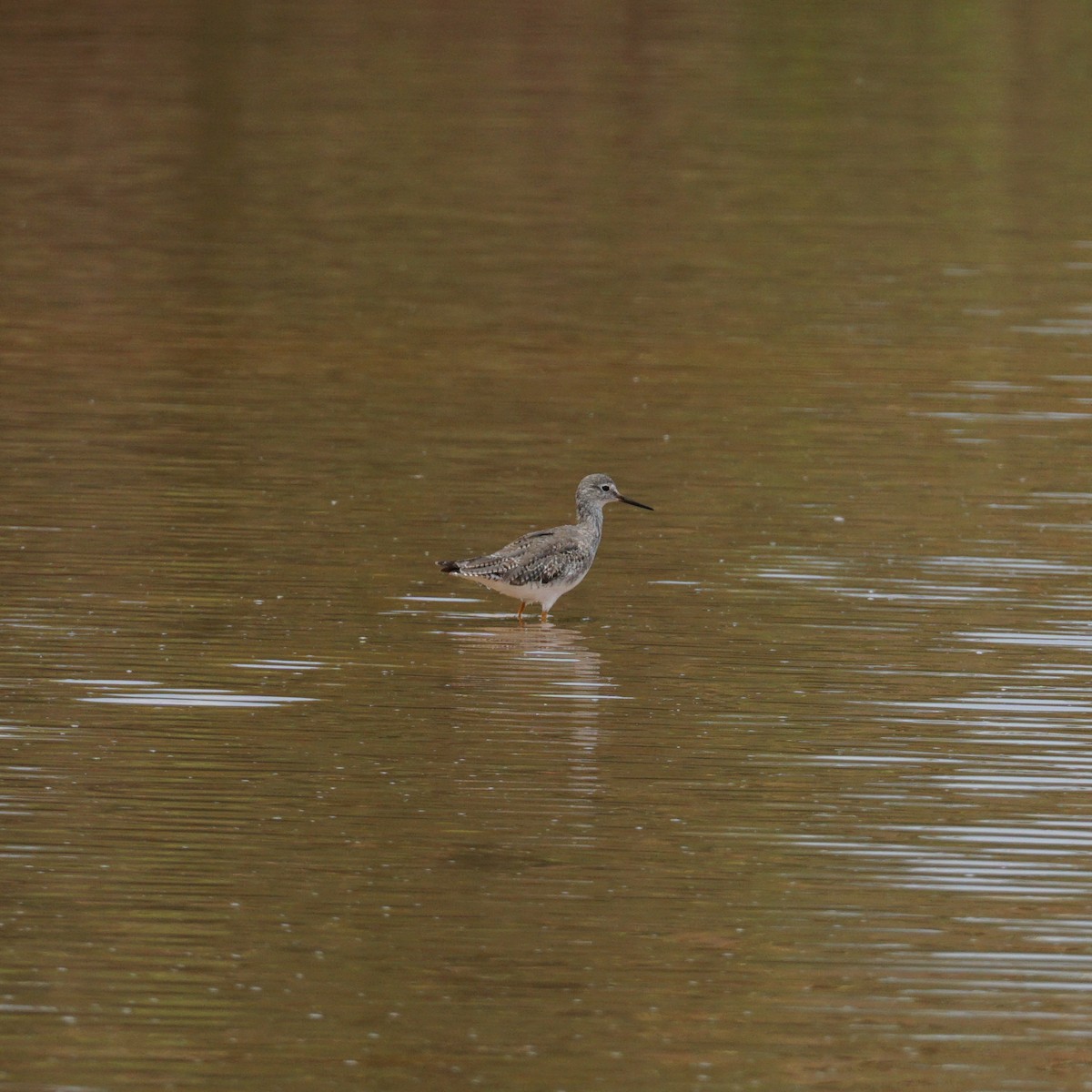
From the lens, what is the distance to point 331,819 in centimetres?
1016

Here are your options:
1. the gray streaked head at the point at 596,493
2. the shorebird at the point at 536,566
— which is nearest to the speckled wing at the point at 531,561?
the shorebird at the point at 536,566

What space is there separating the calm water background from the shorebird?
222 millimetres

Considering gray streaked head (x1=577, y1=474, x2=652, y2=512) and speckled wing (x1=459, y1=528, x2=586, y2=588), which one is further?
gray streaked head (x1=577, y1=474, x2=652, y2=512)

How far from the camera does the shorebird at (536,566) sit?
13734mm

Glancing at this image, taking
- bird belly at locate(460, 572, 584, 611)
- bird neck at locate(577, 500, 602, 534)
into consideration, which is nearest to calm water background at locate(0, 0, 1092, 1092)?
bird belly at locate(460, 572, 584, 611)

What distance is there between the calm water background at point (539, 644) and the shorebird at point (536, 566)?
222 mm

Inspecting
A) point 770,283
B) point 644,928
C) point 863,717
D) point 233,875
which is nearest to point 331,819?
point 233,875

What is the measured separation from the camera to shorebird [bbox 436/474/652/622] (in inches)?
541

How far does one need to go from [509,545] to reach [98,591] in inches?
81.3

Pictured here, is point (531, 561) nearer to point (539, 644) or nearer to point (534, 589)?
point (534, 589)

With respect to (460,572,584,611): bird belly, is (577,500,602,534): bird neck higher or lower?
higher

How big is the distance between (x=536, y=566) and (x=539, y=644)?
504 millimetres

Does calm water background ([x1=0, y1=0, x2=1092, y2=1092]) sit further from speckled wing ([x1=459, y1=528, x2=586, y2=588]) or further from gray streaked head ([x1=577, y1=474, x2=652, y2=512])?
gray streaked head ([x1=577, y1=474, x2=652, y2=512])

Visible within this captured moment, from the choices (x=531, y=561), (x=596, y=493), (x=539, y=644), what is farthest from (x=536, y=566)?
(x=596, y=493)
